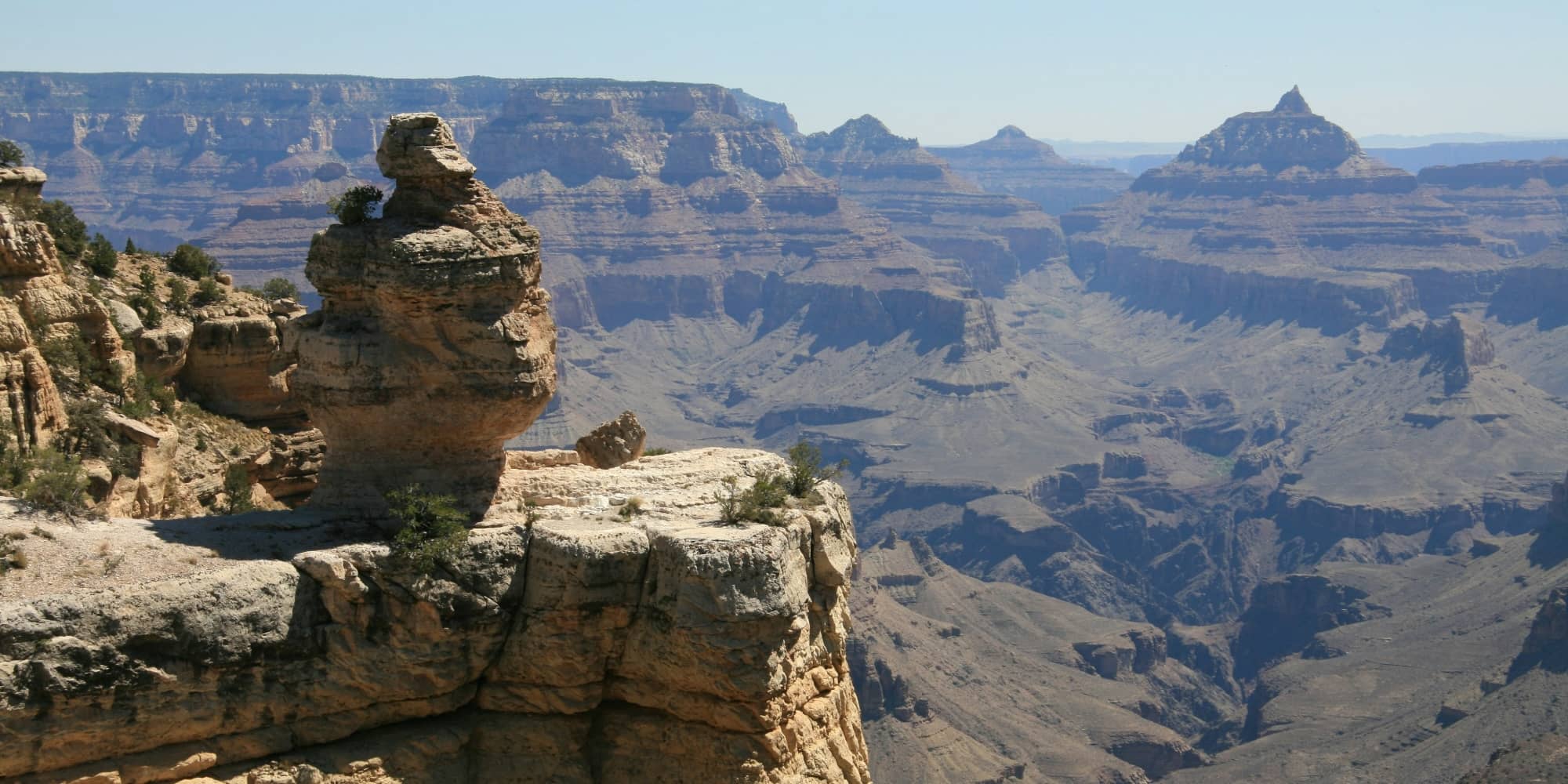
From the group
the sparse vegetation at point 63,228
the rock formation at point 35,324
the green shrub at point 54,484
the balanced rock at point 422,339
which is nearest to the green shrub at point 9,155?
the sparse vegetation at point 63,228

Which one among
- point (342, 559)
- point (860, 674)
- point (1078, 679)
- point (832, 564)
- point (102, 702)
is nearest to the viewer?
point (102, 702)

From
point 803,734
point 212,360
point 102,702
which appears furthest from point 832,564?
point 212,360

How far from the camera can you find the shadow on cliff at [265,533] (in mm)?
24625

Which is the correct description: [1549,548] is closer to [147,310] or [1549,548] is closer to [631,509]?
[147,310]

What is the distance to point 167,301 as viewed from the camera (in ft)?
133

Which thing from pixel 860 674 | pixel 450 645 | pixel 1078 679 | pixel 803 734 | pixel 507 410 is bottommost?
pixel 1078 679

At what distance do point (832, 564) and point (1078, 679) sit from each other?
136547 mm

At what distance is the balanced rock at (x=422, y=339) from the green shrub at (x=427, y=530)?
954 millimetres

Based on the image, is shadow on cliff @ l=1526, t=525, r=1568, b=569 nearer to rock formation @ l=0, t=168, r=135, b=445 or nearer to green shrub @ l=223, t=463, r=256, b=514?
green shrub @ l=223, t=463, r=256, b=514

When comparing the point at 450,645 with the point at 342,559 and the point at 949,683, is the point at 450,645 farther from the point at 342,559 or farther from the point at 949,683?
the point at 949,683

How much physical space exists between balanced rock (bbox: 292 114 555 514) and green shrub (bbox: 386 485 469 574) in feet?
3.13

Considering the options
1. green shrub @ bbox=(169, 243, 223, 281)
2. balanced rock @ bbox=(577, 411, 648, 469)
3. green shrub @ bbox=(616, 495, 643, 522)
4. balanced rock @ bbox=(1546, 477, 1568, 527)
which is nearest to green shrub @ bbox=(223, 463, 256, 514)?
balanced rock @ bbox=(577, 411, 648, 469)

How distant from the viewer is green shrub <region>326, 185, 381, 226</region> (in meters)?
26.9

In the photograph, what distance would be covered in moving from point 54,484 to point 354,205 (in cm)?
651
